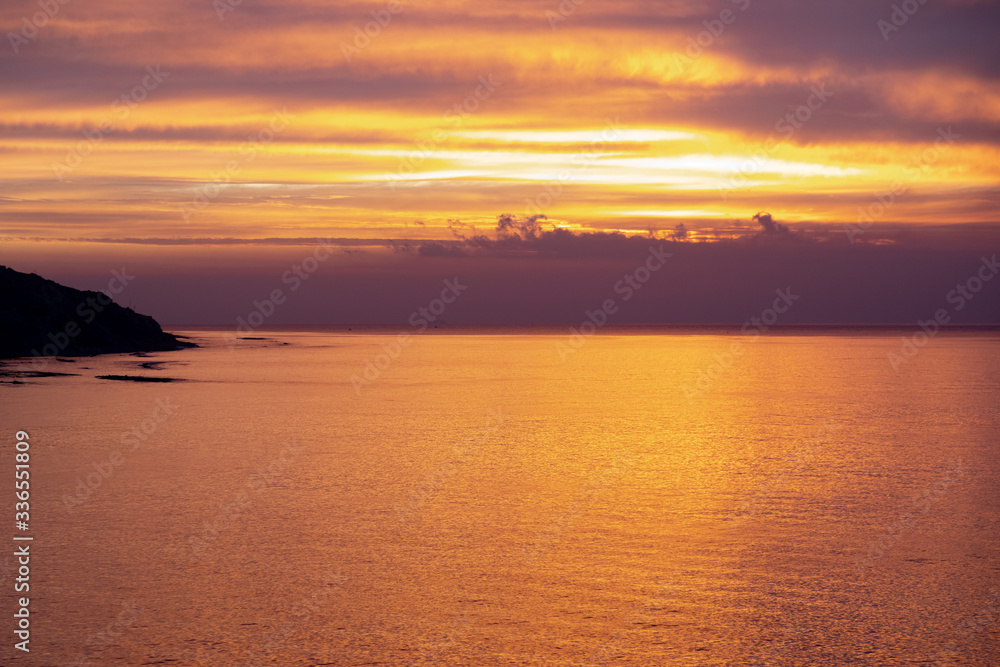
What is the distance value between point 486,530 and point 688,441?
11.9m

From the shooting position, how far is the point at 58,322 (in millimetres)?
76938

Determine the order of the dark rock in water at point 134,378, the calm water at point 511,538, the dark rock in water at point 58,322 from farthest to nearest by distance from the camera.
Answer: the dark rock in water at point 58,322 → the dark rock in water at point 134,378 → the calm water at point 511,538

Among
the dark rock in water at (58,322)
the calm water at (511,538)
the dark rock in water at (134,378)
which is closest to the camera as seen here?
the calm water at (511,538)

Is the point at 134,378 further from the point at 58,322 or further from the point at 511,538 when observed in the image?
the point at 511,538

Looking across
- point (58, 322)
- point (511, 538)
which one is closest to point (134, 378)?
point (58, 322)

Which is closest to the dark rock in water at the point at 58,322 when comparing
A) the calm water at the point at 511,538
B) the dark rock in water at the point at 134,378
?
the dark rock in water at the point at 134,378

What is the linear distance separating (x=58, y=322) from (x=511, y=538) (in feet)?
243

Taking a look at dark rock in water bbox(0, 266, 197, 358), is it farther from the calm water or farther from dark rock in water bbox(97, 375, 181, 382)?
the calm water

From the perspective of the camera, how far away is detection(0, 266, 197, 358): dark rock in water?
72.4 m

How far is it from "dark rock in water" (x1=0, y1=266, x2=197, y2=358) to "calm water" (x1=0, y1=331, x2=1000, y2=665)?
45.9 metres

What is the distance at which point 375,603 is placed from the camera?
11367 millimetres

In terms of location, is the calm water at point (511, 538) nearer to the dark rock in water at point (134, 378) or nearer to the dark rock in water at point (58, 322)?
the dark rock in water at point (134, 378)

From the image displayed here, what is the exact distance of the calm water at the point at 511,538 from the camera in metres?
10.2

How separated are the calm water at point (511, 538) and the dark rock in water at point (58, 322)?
4593 centimetres
